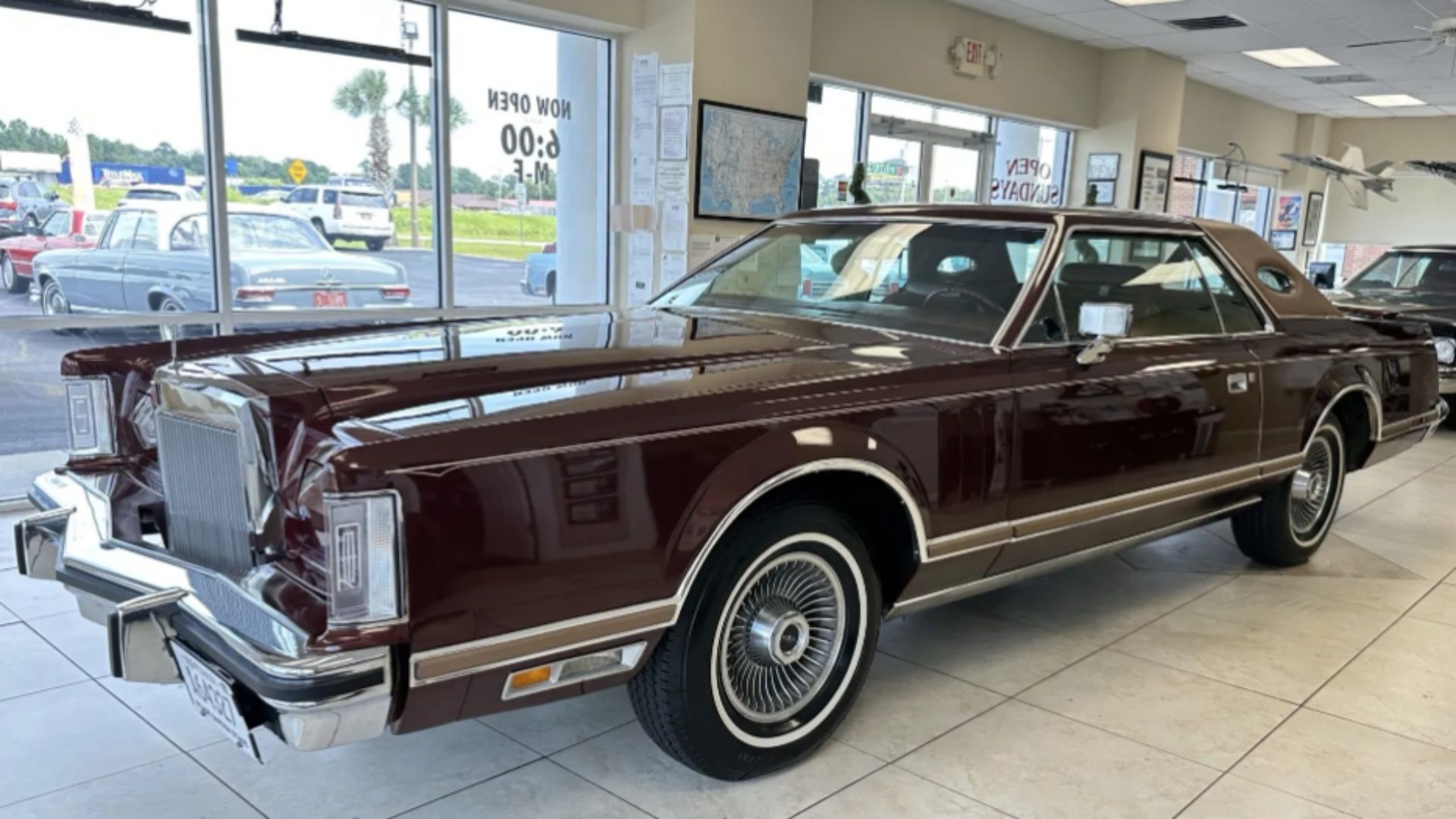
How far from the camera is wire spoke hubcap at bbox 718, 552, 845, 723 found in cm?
242

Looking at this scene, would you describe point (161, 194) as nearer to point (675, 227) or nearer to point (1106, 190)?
point (675, 227)

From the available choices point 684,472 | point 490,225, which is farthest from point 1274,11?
point 684,472

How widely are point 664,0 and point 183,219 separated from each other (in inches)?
126

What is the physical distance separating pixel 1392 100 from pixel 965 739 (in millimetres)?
15422

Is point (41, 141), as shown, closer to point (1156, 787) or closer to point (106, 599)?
point (106, 599)

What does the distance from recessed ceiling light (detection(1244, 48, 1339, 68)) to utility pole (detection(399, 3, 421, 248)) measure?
9132mm

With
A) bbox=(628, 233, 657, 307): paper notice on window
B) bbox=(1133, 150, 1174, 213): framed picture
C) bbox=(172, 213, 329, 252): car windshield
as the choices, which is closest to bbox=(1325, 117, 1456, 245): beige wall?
bbox=(1133, 150, 1174, 213): framed picture

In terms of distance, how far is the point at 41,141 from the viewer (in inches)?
198

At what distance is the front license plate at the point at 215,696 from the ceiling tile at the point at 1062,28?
9540mm

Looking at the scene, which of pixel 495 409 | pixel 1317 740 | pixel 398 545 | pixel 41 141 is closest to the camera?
pixel 398 545

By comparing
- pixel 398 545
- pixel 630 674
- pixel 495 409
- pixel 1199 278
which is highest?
pixel 1199 278

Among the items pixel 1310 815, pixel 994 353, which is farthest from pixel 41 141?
pixel 1310 815

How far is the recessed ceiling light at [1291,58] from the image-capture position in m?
11.0

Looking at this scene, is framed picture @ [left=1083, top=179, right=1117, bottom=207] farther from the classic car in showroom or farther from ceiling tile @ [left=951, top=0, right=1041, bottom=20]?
the classic car in showroom
